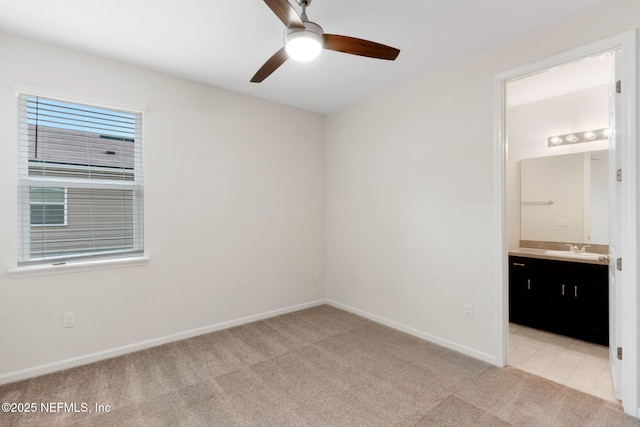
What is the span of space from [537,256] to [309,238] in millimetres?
2683

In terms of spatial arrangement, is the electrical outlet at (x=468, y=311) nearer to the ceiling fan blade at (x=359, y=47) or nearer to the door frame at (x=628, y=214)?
the door frame at (x=628, y=214)

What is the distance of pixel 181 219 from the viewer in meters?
3.12

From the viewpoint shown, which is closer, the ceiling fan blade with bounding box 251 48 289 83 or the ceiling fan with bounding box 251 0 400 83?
Answer: the ceiling fan with bounding box 251 0 400 83

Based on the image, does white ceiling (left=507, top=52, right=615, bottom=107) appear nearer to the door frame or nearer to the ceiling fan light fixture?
the door frame

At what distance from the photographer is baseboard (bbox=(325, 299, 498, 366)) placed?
2639 millimetres

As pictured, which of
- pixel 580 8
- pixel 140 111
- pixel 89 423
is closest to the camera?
pixel 89 423

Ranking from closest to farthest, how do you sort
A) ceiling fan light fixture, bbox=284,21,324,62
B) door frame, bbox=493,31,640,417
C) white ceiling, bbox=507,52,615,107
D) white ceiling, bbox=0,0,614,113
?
ceiling fan light fixture, bbox=284,21,324,62 < door frame, bbox=493,31,640,417 < white ceiling, bbox=0,0,614,113 < white ceiling, bbox=507,52,615,107

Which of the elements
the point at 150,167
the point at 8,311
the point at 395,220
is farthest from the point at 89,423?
the point at 395,220

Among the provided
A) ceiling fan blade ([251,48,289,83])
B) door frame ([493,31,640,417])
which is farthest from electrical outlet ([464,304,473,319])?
ceiling fan blade ([251,48,289,83])

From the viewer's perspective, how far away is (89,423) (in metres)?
1.88

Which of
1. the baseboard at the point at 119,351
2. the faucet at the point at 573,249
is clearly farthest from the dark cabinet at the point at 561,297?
the baseboard at the point at 119,351

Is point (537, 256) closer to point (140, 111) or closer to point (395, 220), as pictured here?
point (395, 220)

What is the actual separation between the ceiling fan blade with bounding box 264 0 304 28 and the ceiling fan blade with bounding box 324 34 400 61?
0.22 m

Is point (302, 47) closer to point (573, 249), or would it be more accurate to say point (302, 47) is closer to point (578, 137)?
point (578, 137)
